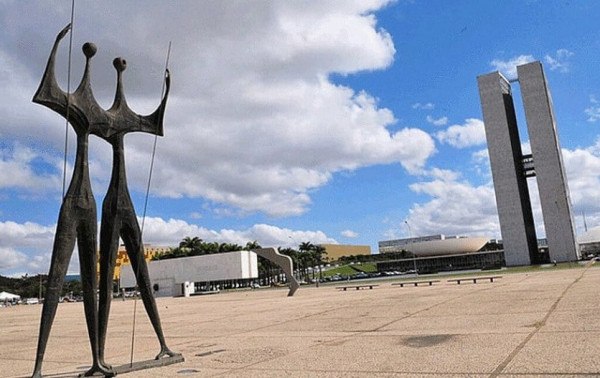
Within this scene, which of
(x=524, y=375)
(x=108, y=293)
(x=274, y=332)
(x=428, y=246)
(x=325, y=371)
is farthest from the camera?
(x=428, y=246)

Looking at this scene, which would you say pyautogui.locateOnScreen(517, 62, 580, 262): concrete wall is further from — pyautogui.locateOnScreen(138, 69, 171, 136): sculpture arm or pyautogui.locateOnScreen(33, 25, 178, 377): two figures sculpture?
pyautogui.locateOnScreen(33, 25, 178, 377): two figures sculpture

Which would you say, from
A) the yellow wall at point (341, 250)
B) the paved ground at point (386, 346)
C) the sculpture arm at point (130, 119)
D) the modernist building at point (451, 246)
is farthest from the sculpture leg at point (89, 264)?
the yellow wall at point (341, 250)

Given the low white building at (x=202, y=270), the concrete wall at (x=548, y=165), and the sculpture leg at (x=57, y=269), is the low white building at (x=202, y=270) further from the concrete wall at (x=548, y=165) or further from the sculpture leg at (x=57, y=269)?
the sculpture leg at (x=57, y=269)

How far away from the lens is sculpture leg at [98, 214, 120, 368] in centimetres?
723

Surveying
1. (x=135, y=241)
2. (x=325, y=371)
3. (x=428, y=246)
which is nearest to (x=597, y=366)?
(x=325, y=371)

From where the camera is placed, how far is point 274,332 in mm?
10578

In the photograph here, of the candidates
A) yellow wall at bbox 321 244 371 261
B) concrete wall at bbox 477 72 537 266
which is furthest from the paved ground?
yellow wall at bbox 321 244 371 261

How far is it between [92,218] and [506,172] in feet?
278

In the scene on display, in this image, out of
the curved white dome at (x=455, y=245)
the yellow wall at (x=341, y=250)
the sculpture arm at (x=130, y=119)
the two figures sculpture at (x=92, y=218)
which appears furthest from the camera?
the yellow wall at (x=341, y=250)

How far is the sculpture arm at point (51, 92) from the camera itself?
6.51 m

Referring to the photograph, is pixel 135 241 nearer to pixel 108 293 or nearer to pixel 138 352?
pixel 108 293

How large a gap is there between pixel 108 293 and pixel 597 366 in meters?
6.23

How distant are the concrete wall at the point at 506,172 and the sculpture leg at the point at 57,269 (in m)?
82.3

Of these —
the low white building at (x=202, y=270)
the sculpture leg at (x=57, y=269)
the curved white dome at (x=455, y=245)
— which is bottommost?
the sculpture leg at (x=57, y=269)
